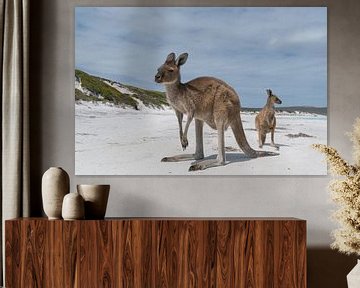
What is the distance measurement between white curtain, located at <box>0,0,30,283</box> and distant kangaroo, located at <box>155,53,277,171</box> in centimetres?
87

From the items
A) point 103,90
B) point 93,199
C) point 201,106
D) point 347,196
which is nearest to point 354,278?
point 347,196

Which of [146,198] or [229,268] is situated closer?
[229,268]

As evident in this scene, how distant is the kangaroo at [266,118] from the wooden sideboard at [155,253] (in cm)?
73

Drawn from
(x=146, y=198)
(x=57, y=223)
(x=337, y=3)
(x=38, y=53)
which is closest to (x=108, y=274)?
(x=57, y=223)

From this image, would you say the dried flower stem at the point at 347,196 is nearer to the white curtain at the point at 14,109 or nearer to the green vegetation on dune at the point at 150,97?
→ the green vegetation on dune at the point at 150,97

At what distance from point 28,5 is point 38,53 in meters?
0.31

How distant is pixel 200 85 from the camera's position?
175 inches

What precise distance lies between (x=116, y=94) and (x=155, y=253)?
3.67ft

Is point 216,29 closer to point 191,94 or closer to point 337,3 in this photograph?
point 191,94

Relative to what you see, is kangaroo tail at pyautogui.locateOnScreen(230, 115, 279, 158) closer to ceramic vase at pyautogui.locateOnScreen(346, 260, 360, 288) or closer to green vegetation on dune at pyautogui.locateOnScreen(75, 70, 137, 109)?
green vegetation on dune at pyautogui.locateOnScreen(75, 70, 137, 109)

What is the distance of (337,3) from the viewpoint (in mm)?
4430

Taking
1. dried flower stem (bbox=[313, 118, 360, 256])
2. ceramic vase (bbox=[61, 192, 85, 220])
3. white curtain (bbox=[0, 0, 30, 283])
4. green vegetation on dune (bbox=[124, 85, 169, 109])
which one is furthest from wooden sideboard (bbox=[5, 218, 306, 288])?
green vegetation on dune (bbox=[124, 85, 169, 109])

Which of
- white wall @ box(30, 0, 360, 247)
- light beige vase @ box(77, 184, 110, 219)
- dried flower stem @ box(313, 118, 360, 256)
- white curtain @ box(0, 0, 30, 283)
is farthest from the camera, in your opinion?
white wall @ box(30, 0, 360, 247)

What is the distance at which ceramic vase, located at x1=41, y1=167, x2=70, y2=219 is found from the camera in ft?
12.9
